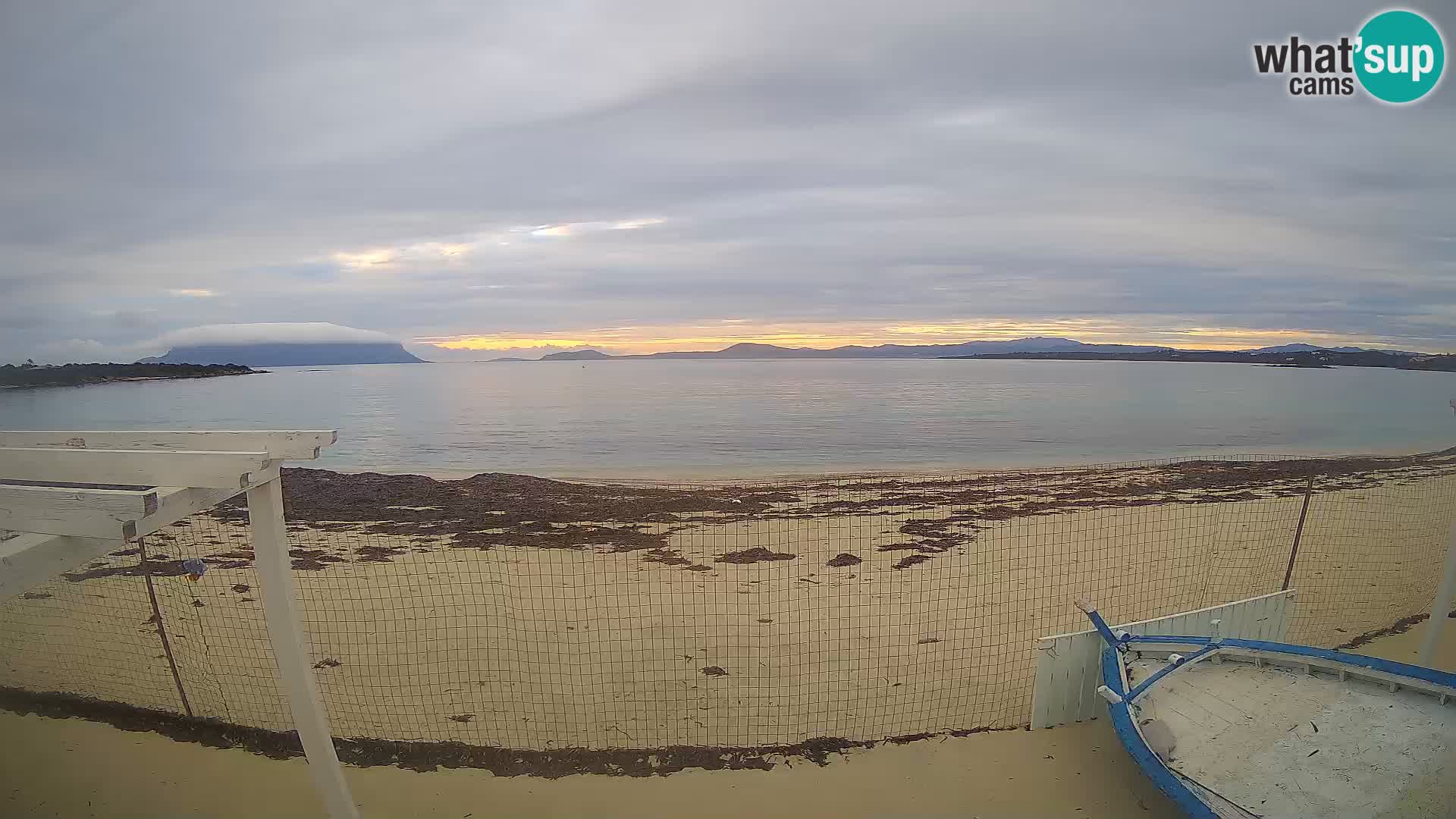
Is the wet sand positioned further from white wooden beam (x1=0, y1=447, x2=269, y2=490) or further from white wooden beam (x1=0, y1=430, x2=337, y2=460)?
white wooden beam (x1=0, y1=447, x2=269, y2=490)

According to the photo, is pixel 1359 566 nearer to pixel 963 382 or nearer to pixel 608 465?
pixel 608 465

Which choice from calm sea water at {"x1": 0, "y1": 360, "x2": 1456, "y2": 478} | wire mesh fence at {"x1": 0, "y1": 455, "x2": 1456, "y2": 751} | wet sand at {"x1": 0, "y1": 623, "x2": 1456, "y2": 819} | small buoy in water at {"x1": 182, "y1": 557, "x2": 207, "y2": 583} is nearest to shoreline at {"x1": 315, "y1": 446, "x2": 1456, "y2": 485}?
calm sea water at {"x1": 0, "y1": 360, "x2": 1456, "y2": 478}

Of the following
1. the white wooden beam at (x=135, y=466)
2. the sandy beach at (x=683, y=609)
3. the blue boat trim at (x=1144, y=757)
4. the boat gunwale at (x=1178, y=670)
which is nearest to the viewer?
the white wooden beam at (x=135, y=466)

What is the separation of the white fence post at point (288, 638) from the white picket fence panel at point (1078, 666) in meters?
4.44

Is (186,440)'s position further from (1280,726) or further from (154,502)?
(1280,726)

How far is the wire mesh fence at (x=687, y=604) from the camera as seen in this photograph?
18.4 ft

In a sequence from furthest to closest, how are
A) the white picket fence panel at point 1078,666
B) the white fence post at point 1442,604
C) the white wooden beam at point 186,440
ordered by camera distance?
the white picket fence panel at point 1078,666
the white fence post at point 1442,604
the white wooden beam at point 186,440

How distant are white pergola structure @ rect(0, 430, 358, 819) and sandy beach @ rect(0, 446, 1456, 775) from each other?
1.82 meters

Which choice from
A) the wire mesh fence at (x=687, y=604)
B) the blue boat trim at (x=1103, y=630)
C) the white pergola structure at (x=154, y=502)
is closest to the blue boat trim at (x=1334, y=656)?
the blue boat trim at (x=1103, y=630)

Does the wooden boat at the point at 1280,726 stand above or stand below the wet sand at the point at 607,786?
above

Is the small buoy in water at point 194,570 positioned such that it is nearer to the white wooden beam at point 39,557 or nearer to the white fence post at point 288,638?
the white fence post at point 288,638

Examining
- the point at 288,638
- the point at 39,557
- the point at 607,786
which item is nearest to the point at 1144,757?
Answer: the point at 607,786

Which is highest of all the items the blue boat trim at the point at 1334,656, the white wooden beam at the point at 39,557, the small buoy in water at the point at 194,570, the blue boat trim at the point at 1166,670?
the white wooden beam at the point at 39,557

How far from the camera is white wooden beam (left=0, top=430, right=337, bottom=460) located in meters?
3.02
